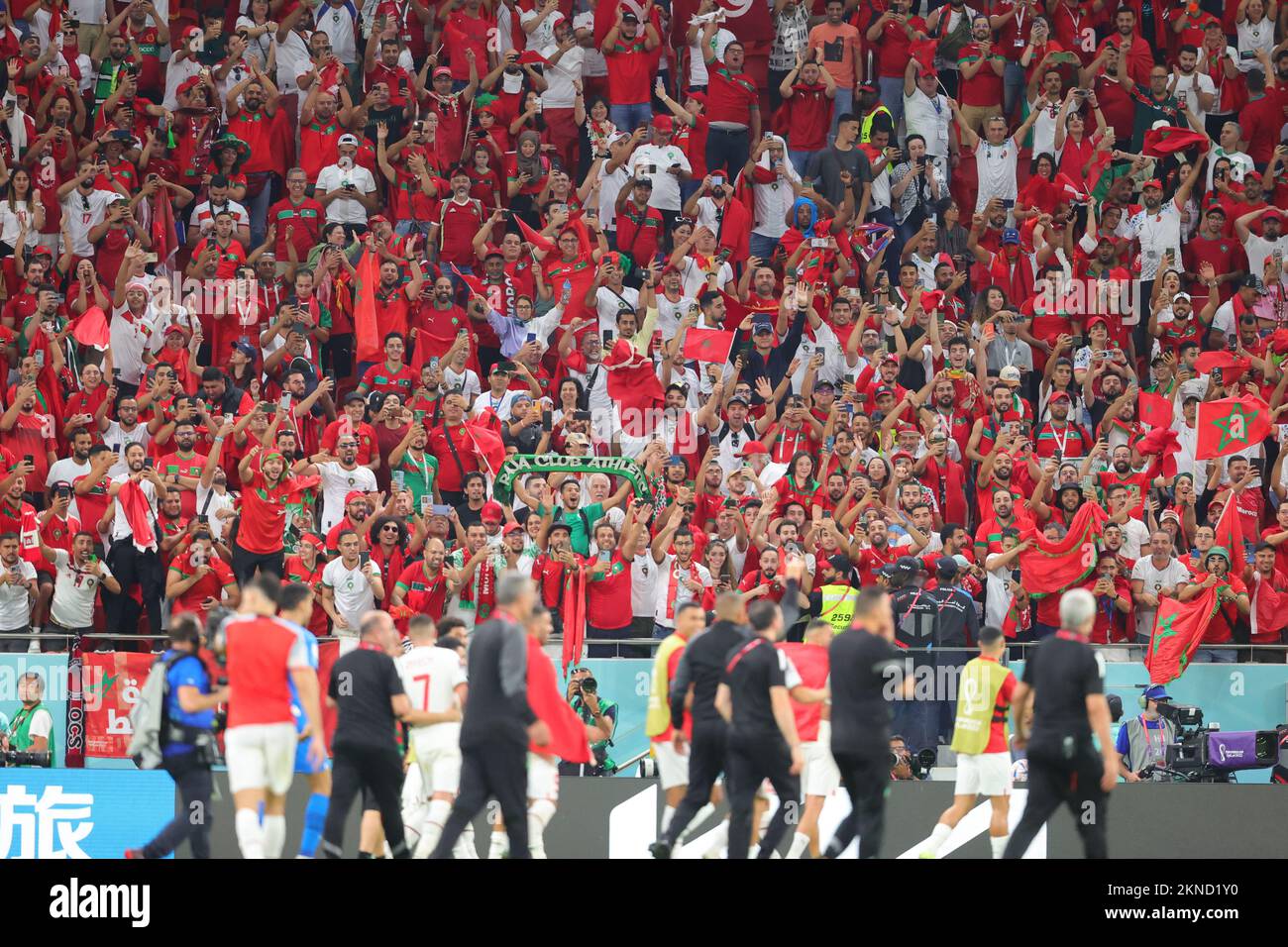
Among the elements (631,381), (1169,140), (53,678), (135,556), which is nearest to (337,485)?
(135,556)

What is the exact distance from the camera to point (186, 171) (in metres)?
22.6

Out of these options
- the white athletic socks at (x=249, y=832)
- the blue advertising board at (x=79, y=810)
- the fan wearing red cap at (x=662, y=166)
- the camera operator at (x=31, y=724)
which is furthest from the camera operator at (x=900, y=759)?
the fan wearing red cap at (x=662, y=166)

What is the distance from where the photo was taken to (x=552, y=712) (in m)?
14.2

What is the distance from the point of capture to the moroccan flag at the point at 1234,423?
20.2 metres

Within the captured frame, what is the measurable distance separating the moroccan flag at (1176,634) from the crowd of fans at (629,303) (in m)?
0.27

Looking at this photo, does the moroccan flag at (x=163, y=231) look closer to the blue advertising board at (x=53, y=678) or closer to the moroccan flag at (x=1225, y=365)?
the blue advertising board at (x=53, y=678)

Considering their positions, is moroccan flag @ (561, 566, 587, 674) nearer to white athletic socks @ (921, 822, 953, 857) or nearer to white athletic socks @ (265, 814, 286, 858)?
white athletic socks @ (921, 822, 953, 857)

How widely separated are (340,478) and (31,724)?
380cm

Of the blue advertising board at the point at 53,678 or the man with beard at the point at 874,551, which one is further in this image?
the man with beard at the point at 874,551

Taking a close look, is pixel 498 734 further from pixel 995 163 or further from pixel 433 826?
pixel 995 163

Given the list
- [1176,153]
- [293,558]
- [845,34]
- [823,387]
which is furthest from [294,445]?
[1176,153]

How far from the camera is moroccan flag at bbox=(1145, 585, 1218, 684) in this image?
1722cm

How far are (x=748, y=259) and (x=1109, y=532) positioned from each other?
573cm
